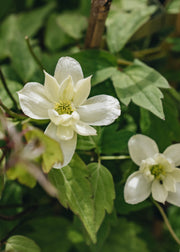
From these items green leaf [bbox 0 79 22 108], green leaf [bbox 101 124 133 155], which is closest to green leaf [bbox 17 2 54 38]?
green leaf [bbox 0 79 22 108]

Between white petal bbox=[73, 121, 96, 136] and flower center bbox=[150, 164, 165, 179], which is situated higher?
white petal bbox=[73, 121, 96, 136]

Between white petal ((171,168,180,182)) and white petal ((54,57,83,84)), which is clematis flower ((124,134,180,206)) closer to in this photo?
white petal ((171,168,180,182))

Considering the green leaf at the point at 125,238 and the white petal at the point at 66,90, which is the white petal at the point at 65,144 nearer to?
the white petal at the point at 66,90

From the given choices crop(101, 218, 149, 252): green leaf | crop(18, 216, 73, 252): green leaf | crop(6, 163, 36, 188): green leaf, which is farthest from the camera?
crop(101, 218, 149, 252): green leaf

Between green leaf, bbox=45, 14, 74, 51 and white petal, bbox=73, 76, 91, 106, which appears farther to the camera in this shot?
green leaf, bbox=45, 14, 74, 51

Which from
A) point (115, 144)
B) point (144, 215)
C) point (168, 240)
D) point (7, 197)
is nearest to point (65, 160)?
point (115, 144)

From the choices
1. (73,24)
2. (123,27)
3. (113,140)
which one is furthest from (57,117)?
(73,24)
